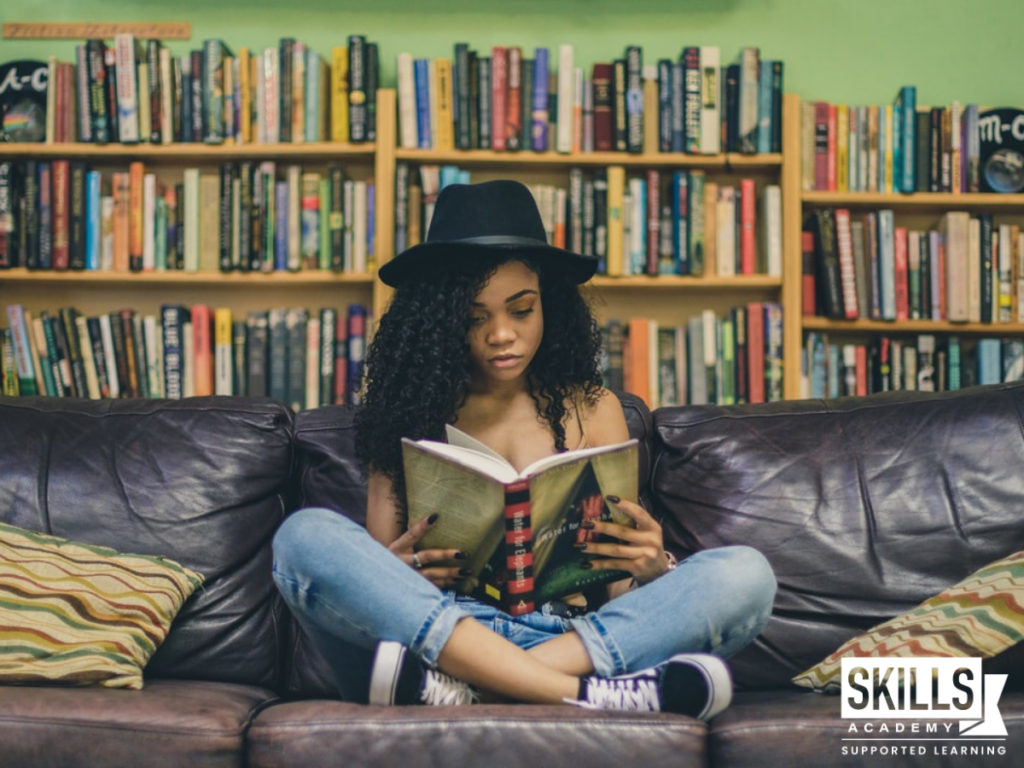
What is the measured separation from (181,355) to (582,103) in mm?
1350

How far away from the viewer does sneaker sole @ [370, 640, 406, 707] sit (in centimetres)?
116

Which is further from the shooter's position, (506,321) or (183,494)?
(183,494)

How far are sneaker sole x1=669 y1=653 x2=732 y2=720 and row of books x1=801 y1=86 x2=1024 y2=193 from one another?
1958 millimetres

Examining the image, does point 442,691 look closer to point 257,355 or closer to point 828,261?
point 257,355

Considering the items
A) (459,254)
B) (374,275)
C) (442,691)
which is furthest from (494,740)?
(374,275)

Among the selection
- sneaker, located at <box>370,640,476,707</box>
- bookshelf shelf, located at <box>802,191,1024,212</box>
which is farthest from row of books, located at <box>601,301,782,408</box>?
sneaker, located at <box>370,640,476,707</box>

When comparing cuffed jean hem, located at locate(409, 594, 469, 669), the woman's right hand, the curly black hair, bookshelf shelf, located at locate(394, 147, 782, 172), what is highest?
bookshelf shelf, located at locate(394, 147, 782, 172)

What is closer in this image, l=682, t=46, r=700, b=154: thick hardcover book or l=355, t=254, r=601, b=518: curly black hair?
l=355, t=254, r=601, b=518: curly black hair

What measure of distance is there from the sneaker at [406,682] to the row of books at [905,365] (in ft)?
6.18

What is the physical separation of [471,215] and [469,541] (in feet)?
1.86

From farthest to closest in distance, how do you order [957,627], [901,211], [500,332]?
[901,211] < [500,332] < [957,627]

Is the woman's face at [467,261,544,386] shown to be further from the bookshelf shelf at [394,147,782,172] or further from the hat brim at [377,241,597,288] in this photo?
the bookshelf shelf at [394,147,782,172]

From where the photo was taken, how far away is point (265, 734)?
3.74 ft

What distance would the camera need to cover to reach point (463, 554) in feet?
4.17
